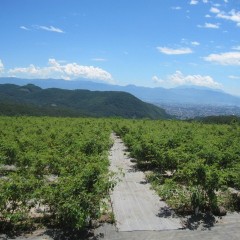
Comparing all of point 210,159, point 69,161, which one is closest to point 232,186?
point 210,159

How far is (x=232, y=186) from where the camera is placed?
61.6 ft

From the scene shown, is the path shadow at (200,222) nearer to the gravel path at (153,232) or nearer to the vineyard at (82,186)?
the gravel path at (153,232)

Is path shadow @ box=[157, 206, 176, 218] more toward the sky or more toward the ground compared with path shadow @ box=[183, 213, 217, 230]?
more toward the ground

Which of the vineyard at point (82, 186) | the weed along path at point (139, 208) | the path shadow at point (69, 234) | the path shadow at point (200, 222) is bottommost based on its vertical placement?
the path shadow at point (69, 234)

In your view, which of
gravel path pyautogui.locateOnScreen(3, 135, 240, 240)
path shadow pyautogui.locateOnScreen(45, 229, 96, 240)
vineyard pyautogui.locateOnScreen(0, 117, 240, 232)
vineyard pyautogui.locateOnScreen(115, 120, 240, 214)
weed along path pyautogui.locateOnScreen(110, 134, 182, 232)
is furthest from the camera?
vineyard pyautogui.locateOnScreen(115, 120, 240, 214)

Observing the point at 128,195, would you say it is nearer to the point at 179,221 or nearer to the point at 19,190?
the point at 179,221

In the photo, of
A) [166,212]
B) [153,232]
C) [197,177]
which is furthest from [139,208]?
[197,177]

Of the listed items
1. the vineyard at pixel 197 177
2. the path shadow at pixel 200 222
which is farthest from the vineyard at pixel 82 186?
the path shadow at pixel 200 222

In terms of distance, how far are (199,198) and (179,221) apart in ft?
4.19

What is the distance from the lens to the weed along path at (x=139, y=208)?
13.4 metres

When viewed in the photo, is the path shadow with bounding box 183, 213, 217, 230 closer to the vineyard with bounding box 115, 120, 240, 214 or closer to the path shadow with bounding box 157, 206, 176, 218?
the vineyard with bounding box 115, 120, 240, 214

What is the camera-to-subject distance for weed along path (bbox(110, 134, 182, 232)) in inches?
526

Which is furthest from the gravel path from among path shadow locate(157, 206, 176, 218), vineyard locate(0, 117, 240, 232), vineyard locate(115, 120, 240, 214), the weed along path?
vineyard locate(115, 120, 240, 214)

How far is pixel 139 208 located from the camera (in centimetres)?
1529
